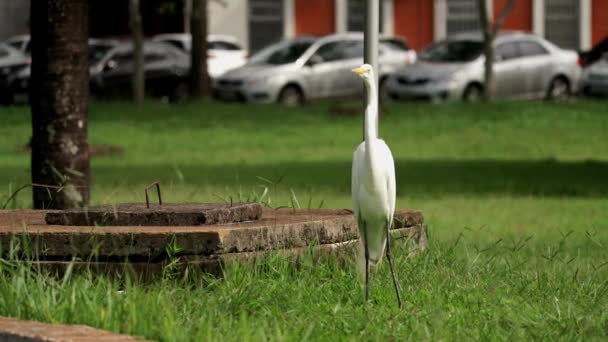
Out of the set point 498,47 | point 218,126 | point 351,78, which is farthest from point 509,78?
point 218,126

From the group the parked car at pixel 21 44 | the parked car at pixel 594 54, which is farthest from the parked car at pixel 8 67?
the parked car at pixel 594 54

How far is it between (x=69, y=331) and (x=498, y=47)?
27243 millimetres

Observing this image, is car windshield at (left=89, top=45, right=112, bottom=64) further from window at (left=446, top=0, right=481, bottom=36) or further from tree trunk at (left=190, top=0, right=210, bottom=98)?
window at (left=446, top=0, right=481, bottom=36)

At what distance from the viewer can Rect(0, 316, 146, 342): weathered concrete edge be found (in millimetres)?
6078

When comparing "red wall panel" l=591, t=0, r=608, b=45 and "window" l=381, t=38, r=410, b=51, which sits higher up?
"red wall panel" l=591, t=0, r=608, b=45

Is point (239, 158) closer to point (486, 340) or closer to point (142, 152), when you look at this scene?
point (142, 152)

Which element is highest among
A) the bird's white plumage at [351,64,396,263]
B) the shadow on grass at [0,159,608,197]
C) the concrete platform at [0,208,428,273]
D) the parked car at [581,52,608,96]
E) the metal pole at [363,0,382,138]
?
the metal pole at [363,0,382,138]

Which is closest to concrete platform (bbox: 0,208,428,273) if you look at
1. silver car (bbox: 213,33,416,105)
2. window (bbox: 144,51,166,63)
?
silver car (bbox: 213,33,416,105)

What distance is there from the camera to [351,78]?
3350 centimetres

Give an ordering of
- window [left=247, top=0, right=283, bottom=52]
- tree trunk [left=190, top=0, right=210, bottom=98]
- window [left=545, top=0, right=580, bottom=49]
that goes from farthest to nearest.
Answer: window [left=247, top=0, right=283, bottom=52]
window [left=545, top=0, right=580, bottom=49]
tree trunk [left=190, top=0, right=210, bottom=98]

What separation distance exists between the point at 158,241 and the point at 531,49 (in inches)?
1032

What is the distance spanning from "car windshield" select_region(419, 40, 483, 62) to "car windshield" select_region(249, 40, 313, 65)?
2553 millimetres

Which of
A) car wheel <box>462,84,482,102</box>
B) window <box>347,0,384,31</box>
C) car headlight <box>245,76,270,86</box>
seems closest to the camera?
car wheel <box>462,84,482,102</box>

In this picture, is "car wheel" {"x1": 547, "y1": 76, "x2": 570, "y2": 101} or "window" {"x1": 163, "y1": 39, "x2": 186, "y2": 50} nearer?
"car wheel" {"x1": 547, "y1": 76, "x2": 570, "y2": 101}
